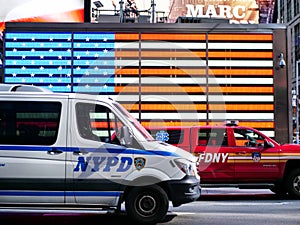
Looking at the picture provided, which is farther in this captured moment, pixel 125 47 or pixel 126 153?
pixel 125 47

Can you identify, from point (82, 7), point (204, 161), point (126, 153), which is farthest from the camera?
point (82, 7)

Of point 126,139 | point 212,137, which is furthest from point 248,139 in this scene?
point 126,139

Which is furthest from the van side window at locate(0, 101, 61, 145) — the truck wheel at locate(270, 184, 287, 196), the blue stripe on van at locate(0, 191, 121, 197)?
the truck wheel at locate(270, 184, 287, 196)

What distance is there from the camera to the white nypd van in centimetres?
809

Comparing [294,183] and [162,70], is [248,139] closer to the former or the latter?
[294,183]

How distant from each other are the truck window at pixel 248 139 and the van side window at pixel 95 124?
208 inches

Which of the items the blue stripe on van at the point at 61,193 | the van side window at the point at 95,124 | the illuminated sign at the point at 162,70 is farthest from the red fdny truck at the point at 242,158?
the illuminated sign at the point at 162,70

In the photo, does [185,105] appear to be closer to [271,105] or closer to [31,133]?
[271,105]

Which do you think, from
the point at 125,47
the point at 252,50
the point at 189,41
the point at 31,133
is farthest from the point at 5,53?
the point at 31,133

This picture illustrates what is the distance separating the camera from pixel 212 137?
12.8m

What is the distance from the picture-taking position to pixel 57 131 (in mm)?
8219

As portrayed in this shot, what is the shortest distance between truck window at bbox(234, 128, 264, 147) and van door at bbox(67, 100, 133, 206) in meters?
5.28

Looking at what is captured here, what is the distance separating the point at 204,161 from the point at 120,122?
486 cm

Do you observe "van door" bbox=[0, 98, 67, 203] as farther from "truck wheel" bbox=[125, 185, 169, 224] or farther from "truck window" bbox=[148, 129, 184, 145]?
"truck window" bbox=[148, 129, 184, 145]
